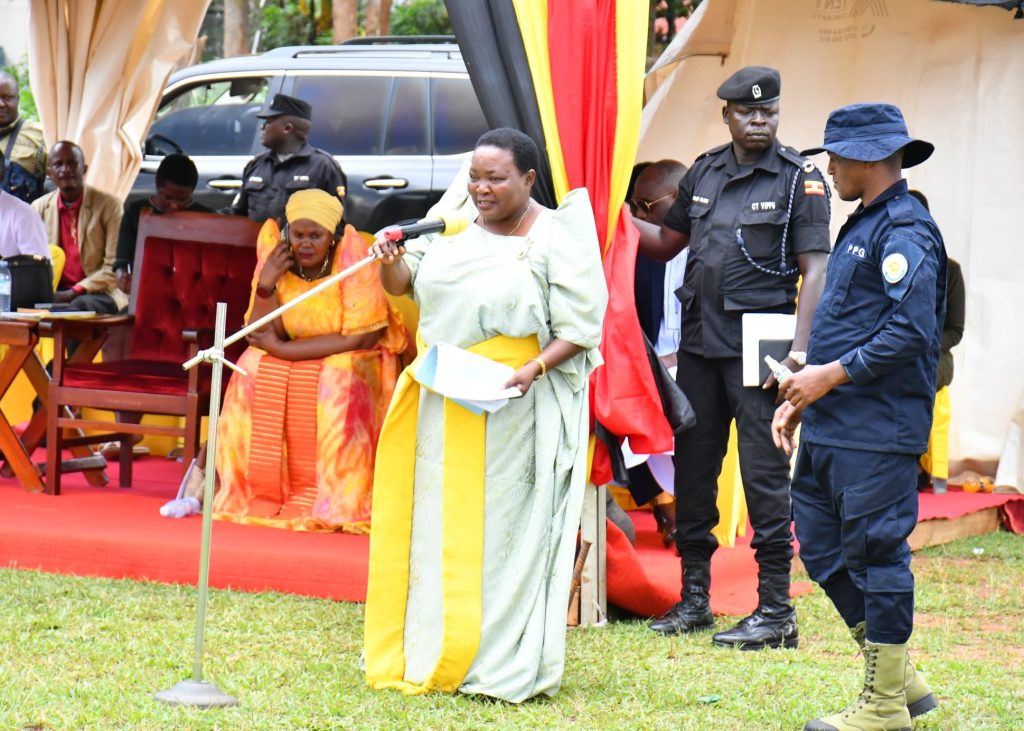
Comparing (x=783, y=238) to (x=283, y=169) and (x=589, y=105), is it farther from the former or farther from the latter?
(x=283, y=169)

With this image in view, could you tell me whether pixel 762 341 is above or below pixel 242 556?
above

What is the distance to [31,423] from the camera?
300 inches

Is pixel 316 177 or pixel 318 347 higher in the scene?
pixel 316 177

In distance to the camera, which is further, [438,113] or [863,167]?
[438,113]

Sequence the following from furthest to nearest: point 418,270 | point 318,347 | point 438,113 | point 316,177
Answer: point 438,113, point 316,177, point 318,347, point 418,270

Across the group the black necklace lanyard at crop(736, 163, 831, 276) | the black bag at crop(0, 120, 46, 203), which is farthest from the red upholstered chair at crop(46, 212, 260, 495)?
the black necklace lanyard at crop(736, 163, 831, 276)

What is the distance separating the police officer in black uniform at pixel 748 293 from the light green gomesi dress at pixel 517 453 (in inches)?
30.9

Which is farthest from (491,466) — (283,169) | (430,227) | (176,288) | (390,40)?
(390,40)

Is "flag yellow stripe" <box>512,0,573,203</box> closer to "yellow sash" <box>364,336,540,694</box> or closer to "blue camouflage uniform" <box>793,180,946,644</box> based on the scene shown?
"yellow sash" <box>364,336,540,694</box>

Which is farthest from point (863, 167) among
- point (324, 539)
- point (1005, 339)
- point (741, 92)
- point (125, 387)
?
point (1005, 339)

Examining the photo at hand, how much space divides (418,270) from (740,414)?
1346 millimetres

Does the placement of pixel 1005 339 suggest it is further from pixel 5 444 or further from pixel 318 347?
pixel 5 444

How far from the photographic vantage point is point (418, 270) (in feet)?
15.2

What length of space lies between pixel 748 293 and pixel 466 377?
129cm
